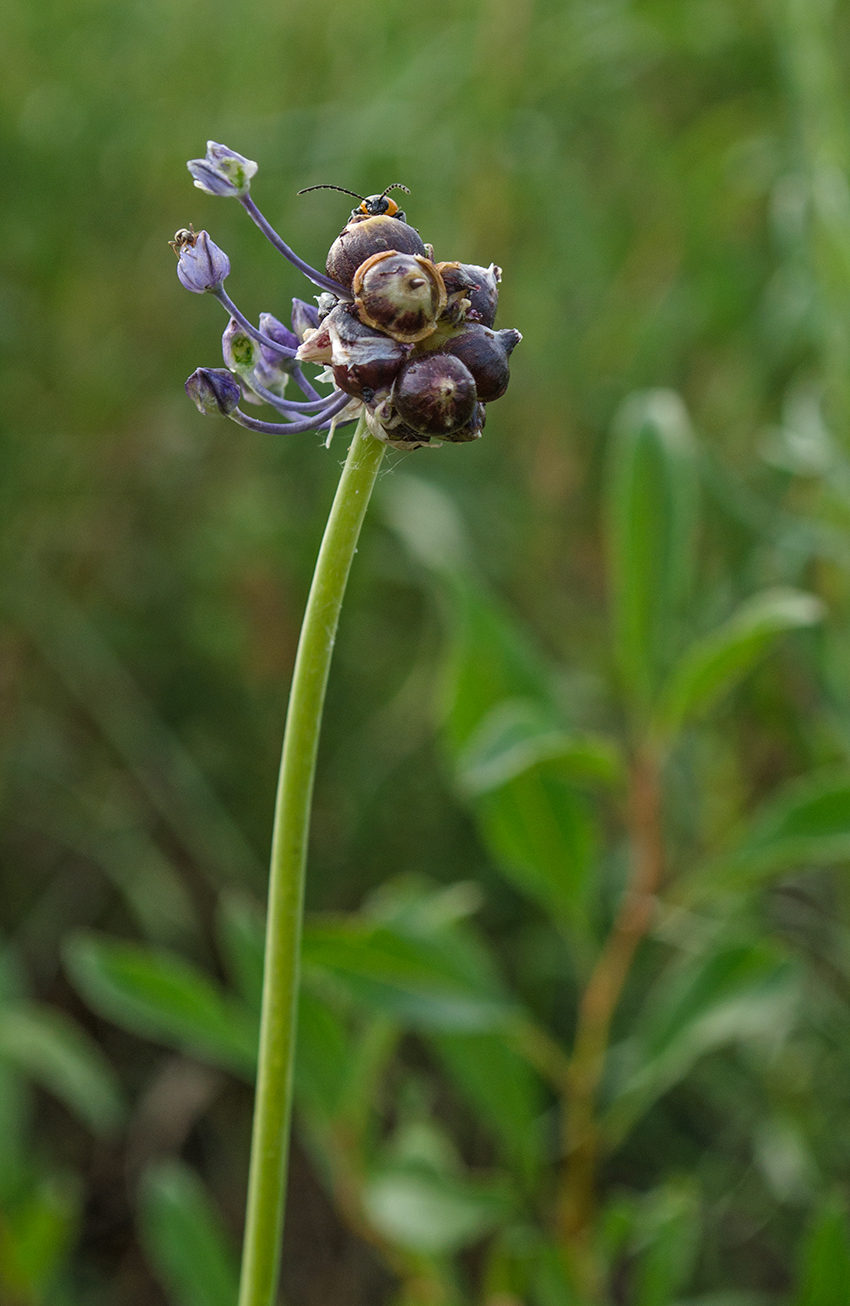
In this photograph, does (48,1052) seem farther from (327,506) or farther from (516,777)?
(327,506)

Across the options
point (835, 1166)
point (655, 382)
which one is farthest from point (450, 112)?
point (835, 1166)

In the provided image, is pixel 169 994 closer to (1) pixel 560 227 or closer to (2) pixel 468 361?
(2) pixel 468 361

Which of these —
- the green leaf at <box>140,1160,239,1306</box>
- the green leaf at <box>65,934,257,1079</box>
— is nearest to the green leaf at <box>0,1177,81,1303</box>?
the green leaf at <box>140,1160,239,1306</box>

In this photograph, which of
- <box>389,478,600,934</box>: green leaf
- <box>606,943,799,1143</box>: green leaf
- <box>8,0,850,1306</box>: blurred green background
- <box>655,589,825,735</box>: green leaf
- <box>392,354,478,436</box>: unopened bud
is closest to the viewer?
<box>392,354,478,436</box>: unopened bud

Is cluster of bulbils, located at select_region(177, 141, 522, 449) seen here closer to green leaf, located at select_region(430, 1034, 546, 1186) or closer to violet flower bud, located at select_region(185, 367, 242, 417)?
violet flower bud, located at select_region(185, 367, 242, 417)

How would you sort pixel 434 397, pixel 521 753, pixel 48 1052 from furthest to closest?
pixel 48 1052 → pixel 521 753 → pixel 434 397

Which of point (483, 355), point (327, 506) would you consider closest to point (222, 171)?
point (483, 355)

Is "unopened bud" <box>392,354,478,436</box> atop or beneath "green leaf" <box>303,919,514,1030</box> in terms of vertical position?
atop
